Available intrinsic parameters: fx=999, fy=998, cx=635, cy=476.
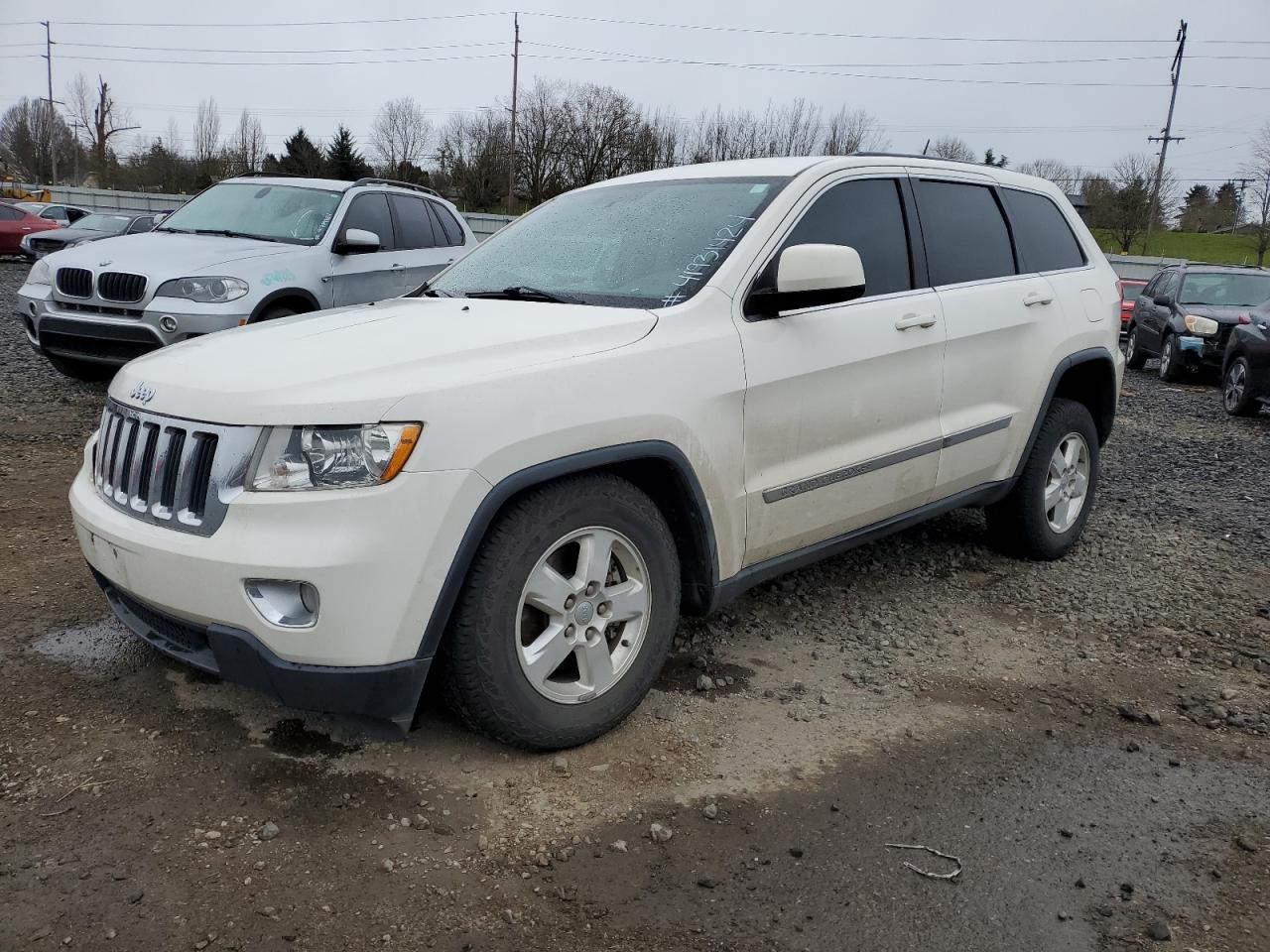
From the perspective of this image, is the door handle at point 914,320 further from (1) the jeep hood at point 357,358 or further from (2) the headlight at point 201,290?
(2) the headlight at point 201,290

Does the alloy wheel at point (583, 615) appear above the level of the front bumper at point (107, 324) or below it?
below

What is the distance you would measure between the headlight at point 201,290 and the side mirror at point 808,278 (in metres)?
4.75

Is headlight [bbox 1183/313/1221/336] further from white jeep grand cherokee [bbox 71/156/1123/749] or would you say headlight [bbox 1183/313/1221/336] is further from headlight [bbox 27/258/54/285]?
headlight [bbox 27/258/54/285]

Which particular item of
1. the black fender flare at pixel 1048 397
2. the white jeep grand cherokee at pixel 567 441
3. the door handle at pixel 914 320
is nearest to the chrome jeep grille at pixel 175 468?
the white jeep grand cherokee at pixel 567 441

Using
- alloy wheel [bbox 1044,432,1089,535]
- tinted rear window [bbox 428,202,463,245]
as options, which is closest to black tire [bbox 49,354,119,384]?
tinted rear window [bbox 428,202,463,245]

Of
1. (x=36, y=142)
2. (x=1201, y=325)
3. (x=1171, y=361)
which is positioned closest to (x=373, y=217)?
(x=1201, y=325)

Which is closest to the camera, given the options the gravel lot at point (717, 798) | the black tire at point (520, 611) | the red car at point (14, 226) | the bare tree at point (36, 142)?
the gravel lot at point (717, 798)

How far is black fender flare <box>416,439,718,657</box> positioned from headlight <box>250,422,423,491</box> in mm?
260

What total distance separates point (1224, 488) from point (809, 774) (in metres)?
5.35

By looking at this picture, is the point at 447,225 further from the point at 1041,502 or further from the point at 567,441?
the point at 567,441

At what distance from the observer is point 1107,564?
5.08 metres

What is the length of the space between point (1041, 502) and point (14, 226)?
2593cm

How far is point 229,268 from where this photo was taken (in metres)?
6.92

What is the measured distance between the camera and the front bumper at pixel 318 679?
2.56 m
